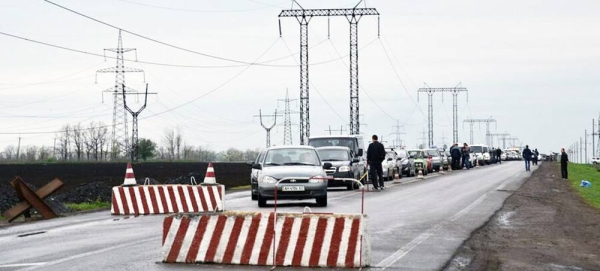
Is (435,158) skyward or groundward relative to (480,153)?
groundward

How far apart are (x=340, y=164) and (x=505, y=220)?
15943 millimetres

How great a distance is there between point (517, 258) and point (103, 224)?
373 inches

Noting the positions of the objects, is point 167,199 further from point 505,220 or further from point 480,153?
point 480,153

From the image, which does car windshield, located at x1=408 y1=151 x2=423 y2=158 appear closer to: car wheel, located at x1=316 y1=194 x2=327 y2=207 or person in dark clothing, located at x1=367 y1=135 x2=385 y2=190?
person in dark clothing, located at x1=367 y1=135 x2=385 y2=190

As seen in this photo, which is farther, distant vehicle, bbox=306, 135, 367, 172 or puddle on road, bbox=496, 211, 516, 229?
distant vehicle, bbox=306, 135, 367, 172

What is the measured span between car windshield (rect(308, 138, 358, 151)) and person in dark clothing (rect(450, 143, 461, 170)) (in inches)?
1222

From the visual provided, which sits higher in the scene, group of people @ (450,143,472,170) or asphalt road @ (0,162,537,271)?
group of people @ (450,143,472,170)

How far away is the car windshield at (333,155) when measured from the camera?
37156 mm

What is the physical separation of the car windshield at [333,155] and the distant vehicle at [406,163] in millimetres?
18870

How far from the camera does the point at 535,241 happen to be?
16188 millimetres

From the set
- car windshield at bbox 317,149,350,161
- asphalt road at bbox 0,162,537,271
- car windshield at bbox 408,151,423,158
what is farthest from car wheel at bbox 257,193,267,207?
car windshield at bbox 408,151,423,158

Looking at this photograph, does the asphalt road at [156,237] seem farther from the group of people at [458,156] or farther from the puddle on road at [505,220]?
the group of people at [458,156]

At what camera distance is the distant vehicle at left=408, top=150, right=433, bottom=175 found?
6129 centimetres

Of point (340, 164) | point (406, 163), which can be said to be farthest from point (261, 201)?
point (406, 163)
